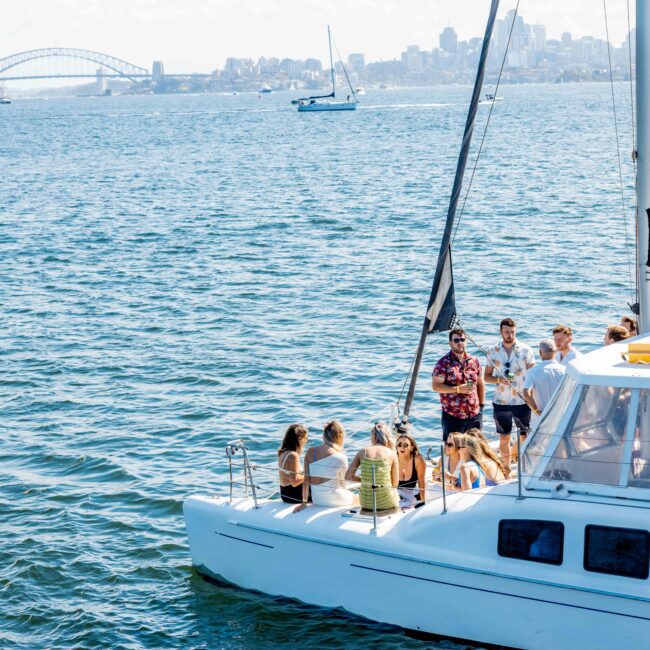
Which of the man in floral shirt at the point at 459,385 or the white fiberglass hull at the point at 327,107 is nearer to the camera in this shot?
the man in floral shirt at the point at 459,385

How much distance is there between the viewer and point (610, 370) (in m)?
10.5

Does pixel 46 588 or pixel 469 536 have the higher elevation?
pixel 469 536

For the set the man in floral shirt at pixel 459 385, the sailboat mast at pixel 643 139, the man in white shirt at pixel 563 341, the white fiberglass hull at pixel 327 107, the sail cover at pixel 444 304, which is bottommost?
the man in floral shirt at pixel 459 385

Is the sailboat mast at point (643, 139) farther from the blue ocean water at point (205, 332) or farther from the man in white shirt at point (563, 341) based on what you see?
the blue ocean water at point (205, 332)

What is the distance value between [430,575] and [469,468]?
1.27 m

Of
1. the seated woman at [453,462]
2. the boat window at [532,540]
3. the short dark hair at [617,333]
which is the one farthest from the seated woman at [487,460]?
the short dark hair at [617,333]

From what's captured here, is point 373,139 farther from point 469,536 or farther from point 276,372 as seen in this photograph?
point 469,536

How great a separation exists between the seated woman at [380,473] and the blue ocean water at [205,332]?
1.21m

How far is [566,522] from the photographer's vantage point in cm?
1016

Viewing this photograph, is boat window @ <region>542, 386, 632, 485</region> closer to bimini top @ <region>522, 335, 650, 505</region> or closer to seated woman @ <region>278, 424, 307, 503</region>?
bimini top @ <region>522, 335, 650, 505</region>

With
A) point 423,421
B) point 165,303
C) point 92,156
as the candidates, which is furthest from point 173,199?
point 423,421

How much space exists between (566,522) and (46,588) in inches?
253

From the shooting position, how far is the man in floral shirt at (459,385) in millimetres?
13156

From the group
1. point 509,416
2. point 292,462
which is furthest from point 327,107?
point 292,462
